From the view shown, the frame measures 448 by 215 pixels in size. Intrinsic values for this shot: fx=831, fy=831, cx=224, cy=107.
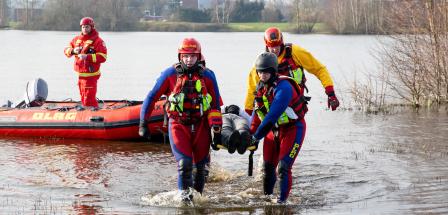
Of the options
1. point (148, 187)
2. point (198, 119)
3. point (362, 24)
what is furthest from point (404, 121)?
point (362, 24)

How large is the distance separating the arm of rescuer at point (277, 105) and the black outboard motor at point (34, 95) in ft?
24.0

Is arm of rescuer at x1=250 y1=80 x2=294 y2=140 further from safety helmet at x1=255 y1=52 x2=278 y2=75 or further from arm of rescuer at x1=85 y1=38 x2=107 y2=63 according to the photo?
arm of rescuer at x1=85 y1=38 x2=107 y2=63

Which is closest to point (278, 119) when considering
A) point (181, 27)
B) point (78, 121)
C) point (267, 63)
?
point (267, 63)

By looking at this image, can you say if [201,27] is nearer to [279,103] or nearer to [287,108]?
[287,108]

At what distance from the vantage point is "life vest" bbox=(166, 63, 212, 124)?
792cm

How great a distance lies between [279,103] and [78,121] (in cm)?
610

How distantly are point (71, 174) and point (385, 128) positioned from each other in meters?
6.18

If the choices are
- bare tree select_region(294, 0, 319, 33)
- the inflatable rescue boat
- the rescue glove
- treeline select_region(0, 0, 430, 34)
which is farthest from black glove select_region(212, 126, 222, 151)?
bare tree select_region(294, 0, 319, 33)

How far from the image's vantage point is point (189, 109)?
7930mm

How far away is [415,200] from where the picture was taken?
8.50 m

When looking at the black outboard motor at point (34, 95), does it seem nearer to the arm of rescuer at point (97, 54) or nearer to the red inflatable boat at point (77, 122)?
the red inflatable boat at point (77, 122)

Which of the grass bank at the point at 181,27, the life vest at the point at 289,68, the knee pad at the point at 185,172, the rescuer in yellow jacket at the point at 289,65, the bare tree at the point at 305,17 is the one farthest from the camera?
the grass bank at the point at 181,27

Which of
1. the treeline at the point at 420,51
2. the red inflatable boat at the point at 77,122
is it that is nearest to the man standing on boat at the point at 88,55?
the red inflatable boat at the point at 77,122

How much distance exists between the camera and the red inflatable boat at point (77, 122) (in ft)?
41.9
